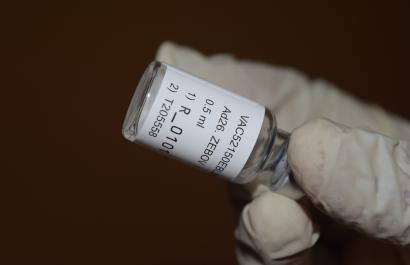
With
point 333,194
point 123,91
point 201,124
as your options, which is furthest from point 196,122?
point 123,91

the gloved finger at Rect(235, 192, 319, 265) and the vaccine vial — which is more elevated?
the vaccine vial

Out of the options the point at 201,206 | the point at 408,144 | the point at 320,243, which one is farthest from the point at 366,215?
the point at 201,206

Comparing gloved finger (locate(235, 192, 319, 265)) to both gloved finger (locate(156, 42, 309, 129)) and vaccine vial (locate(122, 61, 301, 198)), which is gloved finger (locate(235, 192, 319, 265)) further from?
gloved finger (locate(156, 42, 309, 129))

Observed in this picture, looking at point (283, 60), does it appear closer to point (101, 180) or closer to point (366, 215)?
point (101, 180)

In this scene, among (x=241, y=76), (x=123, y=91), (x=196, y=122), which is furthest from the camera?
(x=123, y=91)

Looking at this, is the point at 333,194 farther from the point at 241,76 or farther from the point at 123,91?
the point at 123,91

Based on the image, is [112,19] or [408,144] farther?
[112,19]

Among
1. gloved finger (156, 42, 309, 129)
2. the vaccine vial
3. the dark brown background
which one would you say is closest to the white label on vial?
the vaccine vial

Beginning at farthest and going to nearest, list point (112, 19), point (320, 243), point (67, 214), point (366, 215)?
1. point (112, 19)
2. point (67, 214)
3. point (320, 243)
4. point (366, 215)
